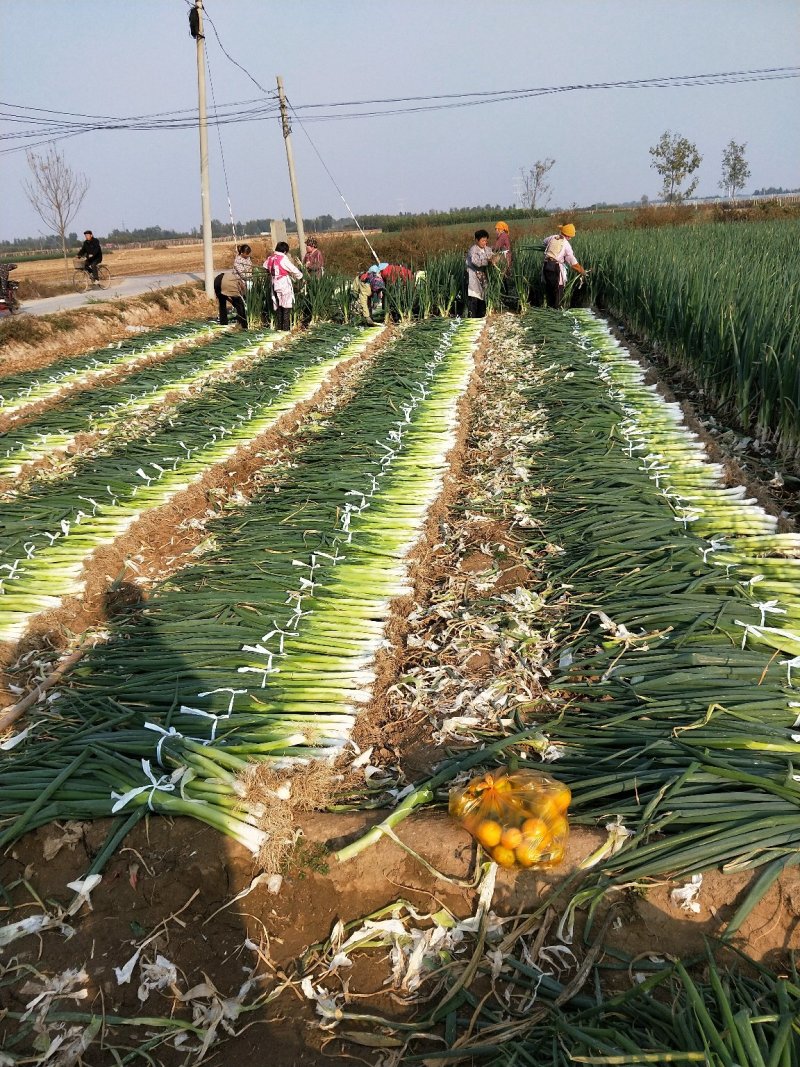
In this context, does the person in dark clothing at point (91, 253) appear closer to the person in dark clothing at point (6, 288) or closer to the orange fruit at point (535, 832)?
the person in dark clothing at point (6, 288)

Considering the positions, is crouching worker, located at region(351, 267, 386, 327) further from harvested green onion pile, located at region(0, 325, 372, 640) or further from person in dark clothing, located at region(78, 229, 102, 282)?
person in dark clothing, located at region(78, 229, 102, 282)

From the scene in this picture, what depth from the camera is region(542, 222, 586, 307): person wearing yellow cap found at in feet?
35.1

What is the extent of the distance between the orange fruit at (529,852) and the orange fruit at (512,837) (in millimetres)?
15

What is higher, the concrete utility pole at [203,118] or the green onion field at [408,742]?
the concrete utility pole at [203,118]

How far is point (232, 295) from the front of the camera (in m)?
12.1

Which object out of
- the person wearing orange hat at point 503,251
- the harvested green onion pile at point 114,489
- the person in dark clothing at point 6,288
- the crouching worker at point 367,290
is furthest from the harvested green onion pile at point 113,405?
the person in dark clothing at point 6,288

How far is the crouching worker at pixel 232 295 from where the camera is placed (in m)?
11.8

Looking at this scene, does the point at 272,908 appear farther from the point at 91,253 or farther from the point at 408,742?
the point at 91,253

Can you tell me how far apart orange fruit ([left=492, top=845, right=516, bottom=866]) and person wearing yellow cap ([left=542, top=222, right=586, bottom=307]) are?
10335 mm

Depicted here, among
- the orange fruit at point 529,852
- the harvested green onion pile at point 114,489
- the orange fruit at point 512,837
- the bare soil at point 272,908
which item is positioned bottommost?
the bare soil at point 272,908

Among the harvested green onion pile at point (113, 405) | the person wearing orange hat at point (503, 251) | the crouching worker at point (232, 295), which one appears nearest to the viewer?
the harvested green onion pile at point (113, 405)

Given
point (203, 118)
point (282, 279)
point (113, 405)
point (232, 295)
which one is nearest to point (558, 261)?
point (282, 279)

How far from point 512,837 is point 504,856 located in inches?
3.1

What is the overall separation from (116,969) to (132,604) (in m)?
2.08
